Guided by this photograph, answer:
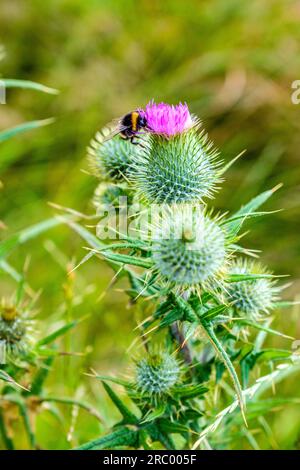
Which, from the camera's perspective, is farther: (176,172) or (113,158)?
(113,158)

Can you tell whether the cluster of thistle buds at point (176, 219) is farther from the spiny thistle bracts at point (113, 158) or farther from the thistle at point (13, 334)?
the thistle at point (13, 334)

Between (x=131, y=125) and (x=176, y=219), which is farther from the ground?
(x=131, y=125)

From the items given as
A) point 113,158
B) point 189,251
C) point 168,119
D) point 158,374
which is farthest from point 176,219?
point 113,158

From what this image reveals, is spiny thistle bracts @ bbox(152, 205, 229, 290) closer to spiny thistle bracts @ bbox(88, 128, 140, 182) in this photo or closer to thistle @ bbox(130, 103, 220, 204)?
thistle @ bbox(130, 103, 220, 204)

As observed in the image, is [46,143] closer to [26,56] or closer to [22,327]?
[26,56]

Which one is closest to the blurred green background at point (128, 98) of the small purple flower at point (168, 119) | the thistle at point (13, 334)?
the thistle at point (13, 334)

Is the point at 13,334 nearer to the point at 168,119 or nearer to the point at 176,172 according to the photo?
the point at 176,172

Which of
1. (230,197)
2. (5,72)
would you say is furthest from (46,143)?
(230,197)
